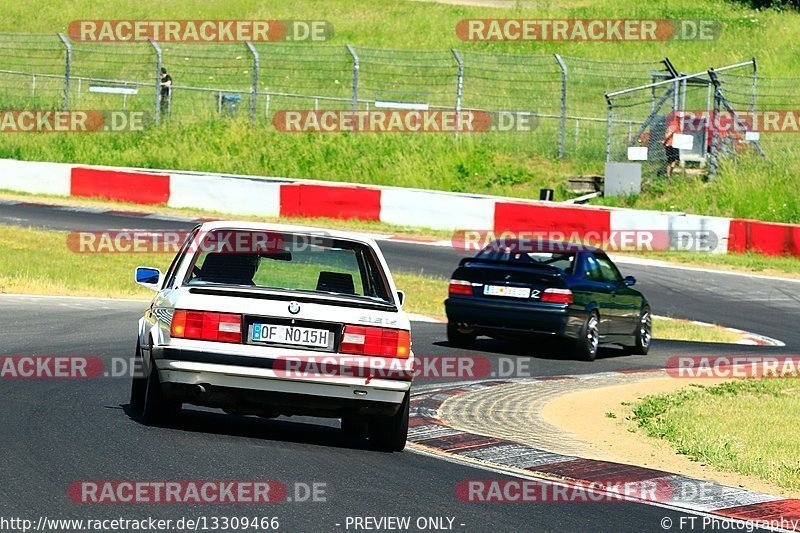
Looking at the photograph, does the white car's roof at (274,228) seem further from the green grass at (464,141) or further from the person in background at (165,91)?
the person in background at (165,91)

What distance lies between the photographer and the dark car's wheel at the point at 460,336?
15.9m

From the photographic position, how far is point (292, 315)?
8172 mm

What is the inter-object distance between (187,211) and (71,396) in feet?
65.3

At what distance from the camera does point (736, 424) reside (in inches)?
448

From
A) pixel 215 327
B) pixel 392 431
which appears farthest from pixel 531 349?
pixel 215 327

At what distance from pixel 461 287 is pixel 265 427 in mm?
6612

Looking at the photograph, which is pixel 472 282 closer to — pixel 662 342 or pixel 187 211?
pixel 662 342

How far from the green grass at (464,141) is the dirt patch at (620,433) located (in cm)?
1601

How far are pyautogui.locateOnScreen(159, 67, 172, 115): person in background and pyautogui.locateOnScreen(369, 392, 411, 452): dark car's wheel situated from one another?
2619cm

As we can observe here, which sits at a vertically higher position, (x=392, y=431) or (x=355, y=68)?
(x=355, y=68)

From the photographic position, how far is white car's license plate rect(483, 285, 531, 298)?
607 inches

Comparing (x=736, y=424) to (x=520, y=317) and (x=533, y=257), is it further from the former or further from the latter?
(x=533, y=257)

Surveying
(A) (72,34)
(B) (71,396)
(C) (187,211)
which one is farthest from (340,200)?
(A) (72,34)

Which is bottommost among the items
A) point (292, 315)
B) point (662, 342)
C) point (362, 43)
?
point (662, 342)
